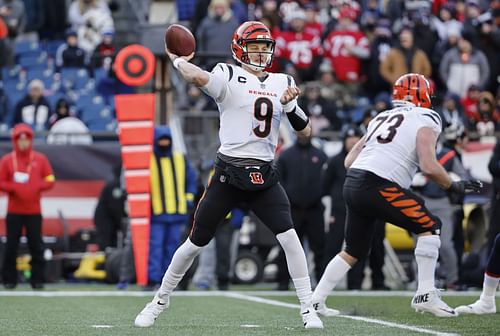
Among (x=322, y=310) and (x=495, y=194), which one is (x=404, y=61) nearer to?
(x=495, y=194)

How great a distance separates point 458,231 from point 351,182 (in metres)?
4.96

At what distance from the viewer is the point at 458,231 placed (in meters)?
13.4

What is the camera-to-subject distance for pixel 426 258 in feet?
28.3

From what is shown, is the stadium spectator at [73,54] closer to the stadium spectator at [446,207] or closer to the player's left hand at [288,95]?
the stadium spectator at [446,207]

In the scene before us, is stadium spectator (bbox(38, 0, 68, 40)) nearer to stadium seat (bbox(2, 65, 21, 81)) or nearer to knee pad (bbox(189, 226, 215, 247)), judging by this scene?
stadium seat (bbox(2, 65, 21, 81))

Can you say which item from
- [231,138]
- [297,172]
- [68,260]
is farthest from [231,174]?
[68,260]

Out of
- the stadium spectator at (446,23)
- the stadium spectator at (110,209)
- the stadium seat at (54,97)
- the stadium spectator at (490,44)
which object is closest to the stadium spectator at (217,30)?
the stadium seat at (54,97)

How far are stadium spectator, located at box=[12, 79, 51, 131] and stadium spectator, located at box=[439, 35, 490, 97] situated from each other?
5.91 m

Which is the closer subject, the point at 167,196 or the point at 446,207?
the point at 446,207

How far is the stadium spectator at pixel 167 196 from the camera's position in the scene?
43.8 ft

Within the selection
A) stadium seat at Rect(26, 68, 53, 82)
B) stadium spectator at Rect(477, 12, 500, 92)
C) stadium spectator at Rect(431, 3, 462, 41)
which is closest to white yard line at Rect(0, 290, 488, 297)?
stadium seat at Rect(26, 68, 53, 82)

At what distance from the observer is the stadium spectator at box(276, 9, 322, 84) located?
18.3 meters

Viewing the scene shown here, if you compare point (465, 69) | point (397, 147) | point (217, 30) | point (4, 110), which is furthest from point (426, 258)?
point (4, 110)

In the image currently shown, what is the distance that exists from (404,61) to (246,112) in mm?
10752
